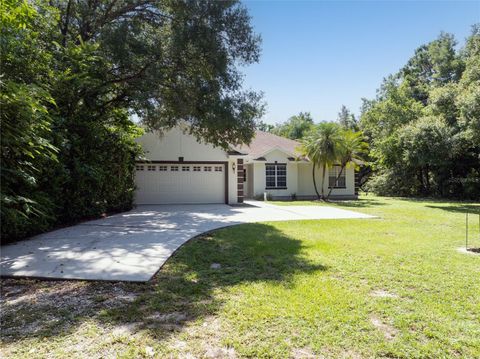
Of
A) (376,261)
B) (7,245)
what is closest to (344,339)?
(376,261)

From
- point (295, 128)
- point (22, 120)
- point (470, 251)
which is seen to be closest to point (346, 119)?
point (295, 128)

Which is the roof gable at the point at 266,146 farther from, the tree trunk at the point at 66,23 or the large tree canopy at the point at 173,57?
the tree trunk at the point at 66,23

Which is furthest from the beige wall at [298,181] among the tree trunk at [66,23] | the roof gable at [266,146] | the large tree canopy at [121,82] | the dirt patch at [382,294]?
the dirt patch at [382,294]

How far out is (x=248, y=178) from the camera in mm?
23016

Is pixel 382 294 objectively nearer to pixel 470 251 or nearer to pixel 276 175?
pixel 470 251

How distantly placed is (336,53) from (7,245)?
1326 centimetres

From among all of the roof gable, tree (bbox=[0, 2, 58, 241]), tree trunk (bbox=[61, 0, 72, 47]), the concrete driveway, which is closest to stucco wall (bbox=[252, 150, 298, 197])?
the roof gable

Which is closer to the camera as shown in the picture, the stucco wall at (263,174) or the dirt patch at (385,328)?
the dirt patch at (385,328)

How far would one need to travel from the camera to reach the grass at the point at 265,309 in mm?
3090

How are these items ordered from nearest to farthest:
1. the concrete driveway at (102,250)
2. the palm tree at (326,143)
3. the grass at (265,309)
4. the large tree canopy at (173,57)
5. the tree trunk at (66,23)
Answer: the grass at (265,309) < the concrete driveway at (102,250) < the large tree canopy at (173,57) < the tree trunk at (66,23) < the palm tree at (326,143)

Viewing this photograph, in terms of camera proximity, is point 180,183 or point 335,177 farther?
point 335,177

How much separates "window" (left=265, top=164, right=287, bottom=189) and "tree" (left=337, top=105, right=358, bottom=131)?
19.9 metres

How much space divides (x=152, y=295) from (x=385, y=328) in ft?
9.40

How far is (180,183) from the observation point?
17.8 m
